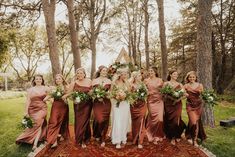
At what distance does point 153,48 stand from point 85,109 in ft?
139

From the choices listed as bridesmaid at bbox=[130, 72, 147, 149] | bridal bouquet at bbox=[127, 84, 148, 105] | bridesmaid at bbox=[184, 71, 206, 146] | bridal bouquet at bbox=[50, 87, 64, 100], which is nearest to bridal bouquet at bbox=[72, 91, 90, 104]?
bridal bouquet at bbox=[50, 87, 64, 100]

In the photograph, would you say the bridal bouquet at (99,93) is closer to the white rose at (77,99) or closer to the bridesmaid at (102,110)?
the bridesmaid at (102,110)

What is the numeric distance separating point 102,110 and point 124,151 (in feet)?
4.60

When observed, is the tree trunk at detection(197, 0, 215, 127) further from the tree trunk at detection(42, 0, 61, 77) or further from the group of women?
the tree trunk at detection(42, 0, 61, 77)

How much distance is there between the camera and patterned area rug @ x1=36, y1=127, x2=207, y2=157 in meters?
8.56

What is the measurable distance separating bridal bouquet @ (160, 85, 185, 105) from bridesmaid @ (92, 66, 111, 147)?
1.72m

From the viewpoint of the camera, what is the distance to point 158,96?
9.92m

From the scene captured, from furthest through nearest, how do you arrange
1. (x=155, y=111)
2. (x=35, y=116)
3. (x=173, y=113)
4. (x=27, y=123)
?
(x=155, y=111)
(x=173, y=113)
(x=35, y=116)
(x=27, y=123)

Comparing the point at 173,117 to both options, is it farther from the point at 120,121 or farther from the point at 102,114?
the point at 102,114

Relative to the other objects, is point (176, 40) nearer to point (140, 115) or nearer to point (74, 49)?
point (74, 49)

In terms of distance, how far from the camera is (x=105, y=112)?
9.42m

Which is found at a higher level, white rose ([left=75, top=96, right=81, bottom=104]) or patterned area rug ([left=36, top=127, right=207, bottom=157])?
white rose ([left=75, top=96, right=81, bottom=104])

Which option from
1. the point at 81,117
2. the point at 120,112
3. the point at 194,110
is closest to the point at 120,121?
the point at 120,112

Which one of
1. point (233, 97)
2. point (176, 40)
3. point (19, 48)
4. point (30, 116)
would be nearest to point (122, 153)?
point (30, 116)
